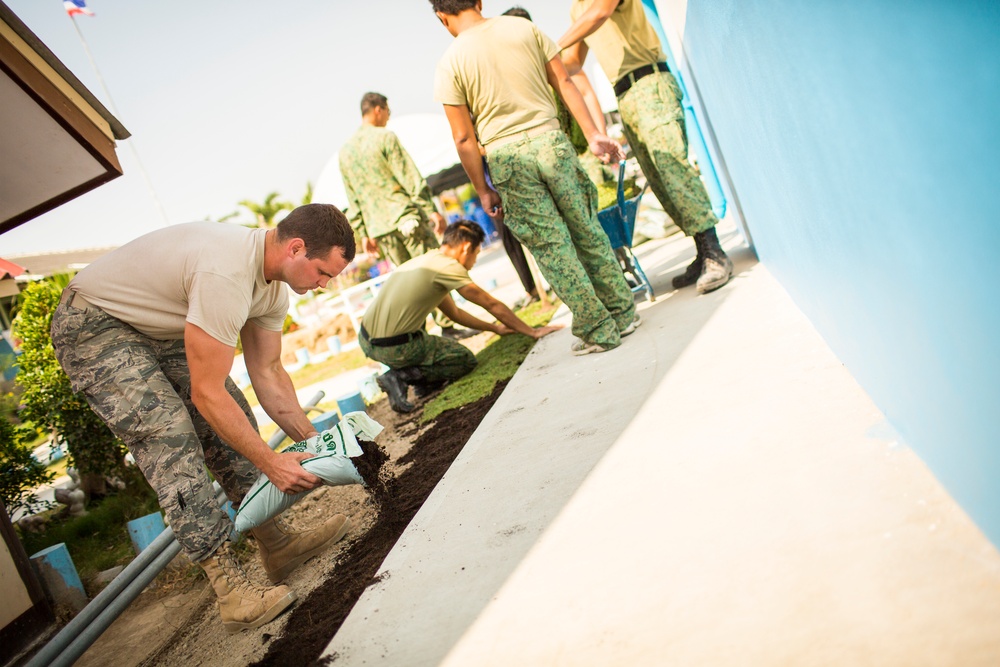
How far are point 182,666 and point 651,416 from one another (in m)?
1.97

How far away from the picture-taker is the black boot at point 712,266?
4.19m

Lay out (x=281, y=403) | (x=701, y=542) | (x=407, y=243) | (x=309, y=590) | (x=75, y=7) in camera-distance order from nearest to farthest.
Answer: (x=701, y=542), (x=309, y=590), (x=281, y=403), (x=407, y=243), (x=75, y=7)

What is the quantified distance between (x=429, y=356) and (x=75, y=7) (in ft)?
70.2

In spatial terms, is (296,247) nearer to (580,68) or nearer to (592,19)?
(592,19)

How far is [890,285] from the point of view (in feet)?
5.08

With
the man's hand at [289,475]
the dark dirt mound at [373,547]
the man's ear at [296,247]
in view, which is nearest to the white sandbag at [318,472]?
the man's hand at [289,475]

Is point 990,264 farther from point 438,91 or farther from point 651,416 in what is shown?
point 438,91

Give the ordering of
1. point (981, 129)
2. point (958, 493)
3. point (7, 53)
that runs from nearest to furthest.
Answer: point (981, 129)
point (958, 493)
point (7, 53)

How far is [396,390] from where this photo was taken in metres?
4.95

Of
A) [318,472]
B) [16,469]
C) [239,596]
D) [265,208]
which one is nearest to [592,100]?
[318,472]

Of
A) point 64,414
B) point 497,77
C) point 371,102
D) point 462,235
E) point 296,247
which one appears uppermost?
point 371,102

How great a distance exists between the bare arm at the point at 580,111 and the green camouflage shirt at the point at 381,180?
2.37 metres

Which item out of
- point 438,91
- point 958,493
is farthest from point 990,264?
point 438,91

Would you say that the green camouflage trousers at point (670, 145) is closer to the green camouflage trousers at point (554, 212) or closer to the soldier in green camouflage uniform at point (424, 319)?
the green camouflage trousers at point (554, 212)
